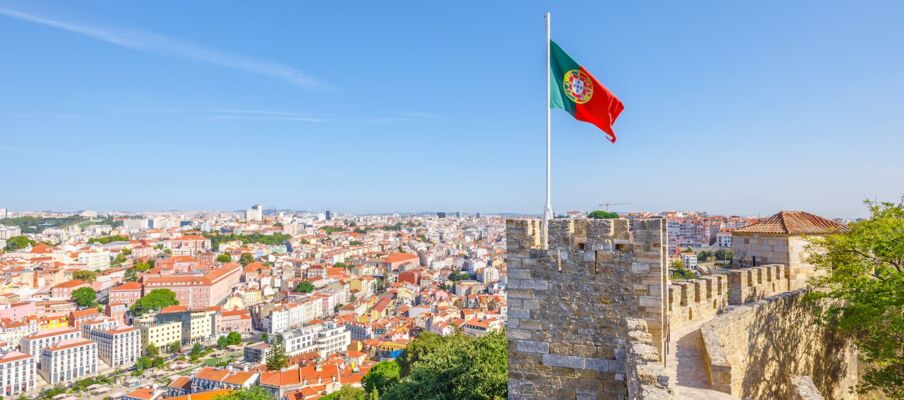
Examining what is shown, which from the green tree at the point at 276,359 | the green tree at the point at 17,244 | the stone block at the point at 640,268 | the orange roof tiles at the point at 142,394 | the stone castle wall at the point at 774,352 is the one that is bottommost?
the orange roof tiles at the point at 142,394

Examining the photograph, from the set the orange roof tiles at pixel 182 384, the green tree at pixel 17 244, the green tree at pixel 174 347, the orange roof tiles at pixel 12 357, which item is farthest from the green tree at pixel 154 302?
the green tree at pixel 17 244

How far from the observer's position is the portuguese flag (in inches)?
259

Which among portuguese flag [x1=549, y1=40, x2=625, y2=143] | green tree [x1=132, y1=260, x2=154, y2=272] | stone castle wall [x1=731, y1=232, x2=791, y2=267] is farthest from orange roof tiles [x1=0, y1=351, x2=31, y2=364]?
portuguese flag [x1=549, y1=40, x2=625, y2=143]

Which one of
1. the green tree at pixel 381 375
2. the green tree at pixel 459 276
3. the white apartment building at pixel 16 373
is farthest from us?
the green tree at pixel 459 276

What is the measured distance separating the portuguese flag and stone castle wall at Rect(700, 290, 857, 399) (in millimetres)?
2895

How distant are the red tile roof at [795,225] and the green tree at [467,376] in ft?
21.3

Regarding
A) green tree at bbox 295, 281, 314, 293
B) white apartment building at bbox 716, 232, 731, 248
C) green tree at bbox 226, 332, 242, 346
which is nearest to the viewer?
green tree at bbox 226, 332, 242, 346

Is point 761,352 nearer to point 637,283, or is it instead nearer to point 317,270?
point 637,283

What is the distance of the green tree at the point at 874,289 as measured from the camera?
7539 millimetres

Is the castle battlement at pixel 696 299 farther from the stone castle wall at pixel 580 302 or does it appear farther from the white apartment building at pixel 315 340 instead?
the white apartment building at pixel 315 340

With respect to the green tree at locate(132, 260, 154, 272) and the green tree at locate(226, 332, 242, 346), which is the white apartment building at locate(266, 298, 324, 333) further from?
the green tree at locate(132, 260, 154, 272)

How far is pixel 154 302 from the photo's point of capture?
2987 inches

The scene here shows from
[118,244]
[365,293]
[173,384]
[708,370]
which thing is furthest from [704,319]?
[118,244]

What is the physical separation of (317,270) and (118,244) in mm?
51257
